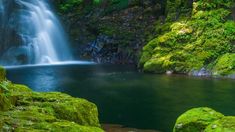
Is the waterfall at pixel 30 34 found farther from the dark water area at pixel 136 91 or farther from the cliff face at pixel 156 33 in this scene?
the dark water area at pixel 136 91

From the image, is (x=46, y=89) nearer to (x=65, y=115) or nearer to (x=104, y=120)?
(x=104, y=120)

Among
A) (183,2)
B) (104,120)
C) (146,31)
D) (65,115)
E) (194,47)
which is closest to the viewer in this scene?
(65,115)

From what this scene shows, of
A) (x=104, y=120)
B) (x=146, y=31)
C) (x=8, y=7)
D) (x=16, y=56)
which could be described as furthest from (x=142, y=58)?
(x=104, y=120)

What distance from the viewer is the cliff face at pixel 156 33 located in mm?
36781

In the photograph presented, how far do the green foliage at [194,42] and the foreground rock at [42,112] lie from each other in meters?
26.5

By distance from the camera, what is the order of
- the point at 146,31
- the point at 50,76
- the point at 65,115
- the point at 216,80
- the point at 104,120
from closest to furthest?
the point at 65,115
the point at 104,120
the point at 216,80
the point at 50,76
the point at 146,31

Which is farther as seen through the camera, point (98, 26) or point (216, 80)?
point (98, 26)

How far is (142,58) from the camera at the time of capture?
40031 mm

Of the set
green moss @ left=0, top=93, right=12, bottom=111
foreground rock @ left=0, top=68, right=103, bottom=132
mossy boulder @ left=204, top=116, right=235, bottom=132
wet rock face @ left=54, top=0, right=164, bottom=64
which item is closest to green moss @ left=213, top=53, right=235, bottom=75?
wet rock face @ left=54, top=0, right=164, bottom=64

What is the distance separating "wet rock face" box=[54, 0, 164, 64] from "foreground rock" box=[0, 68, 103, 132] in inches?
1394

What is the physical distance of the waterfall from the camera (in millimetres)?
46450

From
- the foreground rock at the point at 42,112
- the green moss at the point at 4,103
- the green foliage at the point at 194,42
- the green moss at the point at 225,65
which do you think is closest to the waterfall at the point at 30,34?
the green foliage at the point at 194,42

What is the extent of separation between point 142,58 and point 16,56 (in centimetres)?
1547

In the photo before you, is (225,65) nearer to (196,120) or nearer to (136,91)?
(136,91)
